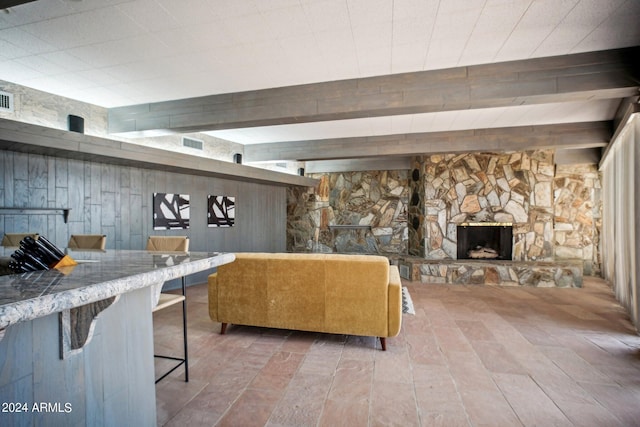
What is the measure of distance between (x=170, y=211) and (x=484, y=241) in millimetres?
6155

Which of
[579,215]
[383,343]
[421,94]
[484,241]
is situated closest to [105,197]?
[383,343]

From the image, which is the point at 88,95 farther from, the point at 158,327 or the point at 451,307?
the point at 451,307

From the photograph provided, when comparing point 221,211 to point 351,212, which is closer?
point 221,211

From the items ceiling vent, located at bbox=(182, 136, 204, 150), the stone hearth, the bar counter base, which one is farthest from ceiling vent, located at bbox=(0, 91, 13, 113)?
the stone hearth

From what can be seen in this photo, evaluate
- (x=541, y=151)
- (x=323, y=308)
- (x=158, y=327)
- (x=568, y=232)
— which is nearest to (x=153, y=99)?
(x=158, y=327)

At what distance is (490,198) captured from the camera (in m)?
6.27

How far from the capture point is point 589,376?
93.4 inches

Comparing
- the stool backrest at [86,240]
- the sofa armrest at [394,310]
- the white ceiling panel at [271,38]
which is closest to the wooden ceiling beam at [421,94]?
the white ceiling panel at [271,38]

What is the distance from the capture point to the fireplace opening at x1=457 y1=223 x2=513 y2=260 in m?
6.25

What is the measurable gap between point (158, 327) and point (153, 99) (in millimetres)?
2813

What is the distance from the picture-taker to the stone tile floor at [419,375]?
1.89m

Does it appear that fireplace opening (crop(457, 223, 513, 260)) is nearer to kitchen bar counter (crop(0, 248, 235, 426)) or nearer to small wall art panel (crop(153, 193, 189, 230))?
small wall art panel (crop(153, 193, 189, 230))

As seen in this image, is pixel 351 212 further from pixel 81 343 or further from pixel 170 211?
pixel 81 343

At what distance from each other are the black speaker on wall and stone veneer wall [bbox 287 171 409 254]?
564cm
